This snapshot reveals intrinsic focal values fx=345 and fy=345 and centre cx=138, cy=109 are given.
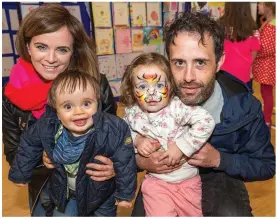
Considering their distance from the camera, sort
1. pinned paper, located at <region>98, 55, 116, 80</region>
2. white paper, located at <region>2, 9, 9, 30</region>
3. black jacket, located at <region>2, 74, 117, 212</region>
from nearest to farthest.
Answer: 1. black jacket, located at <region>2, 74, 117, 212</region>
2. white paper, located at <region>2, 9, 9, 30</region>
3. pinned paper, located at <region>98, 55, 116, 80</region>

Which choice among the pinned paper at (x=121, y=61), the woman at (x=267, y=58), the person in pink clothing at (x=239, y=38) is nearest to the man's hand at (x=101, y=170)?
the person in pink clothing at (x=239, y=38)

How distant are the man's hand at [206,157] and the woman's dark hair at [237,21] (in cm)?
285

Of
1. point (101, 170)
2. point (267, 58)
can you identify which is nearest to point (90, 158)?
point (101, 170)

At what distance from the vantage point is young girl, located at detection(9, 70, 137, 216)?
1893 millimetres

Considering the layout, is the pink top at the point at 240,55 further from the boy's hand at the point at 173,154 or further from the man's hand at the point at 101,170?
the man's hand at the point at 101,170

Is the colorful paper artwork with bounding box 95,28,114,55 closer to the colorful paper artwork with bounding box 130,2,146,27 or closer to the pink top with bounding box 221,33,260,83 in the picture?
the colorful paper artwork with bounding box 130,2,146,27

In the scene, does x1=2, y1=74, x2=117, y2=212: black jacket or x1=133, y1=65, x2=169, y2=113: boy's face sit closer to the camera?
x1=133, y1=65, x2=169, y2=113: boy's face

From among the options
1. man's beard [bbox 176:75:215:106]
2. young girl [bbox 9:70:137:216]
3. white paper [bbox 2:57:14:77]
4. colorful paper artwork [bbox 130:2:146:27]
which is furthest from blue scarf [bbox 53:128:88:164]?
colorful paper artwork [bbox 130:2:146:27]

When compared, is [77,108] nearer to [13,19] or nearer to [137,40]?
[13,19]

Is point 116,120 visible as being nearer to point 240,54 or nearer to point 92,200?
point 92,200

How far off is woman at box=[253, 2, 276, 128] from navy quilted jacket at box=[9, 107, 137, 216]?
3.85 m

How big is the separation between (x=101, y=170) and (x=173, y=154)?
0.42m

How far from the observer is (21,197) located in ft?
12.3

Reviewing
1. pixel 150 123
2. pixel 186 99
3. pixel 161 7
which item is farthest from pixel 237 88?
pixel 161 7
